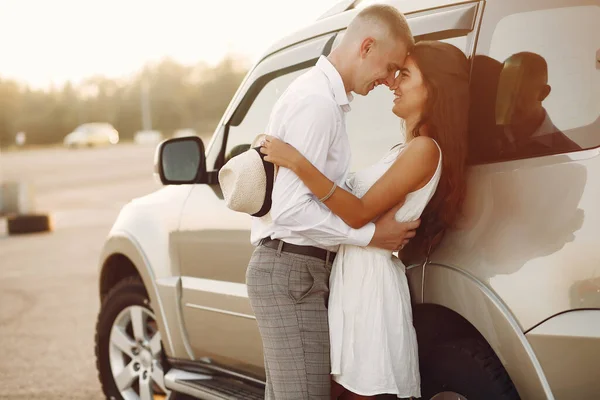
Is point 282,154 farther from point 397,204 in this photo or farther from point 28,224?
point 28,224

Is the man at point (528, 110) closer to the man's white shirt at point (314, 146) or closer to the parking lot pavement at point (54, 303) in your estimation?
the man's white shirt at point (314, 146)

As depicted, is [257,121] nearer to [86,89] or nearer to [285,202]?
[285,202]

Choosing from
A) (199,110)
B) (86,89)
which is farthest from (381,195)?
(86,89)

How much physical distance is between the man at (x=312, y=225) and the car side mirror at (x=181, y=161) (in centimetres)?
107

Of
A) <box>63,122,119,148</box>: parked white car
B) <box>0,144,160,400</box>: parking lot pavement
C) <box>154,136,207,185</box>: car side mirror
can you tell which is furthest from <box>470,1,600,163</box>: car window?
<box>63,122,119,148</box>: parked white car

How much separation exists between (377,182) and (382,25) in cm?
51

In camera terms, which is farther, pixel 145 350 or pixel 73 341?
pixel 73 341

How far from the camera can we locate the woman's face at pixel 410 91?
9.83ft

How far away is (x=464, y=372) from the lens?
9.48ft

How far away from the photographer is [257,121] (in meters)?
4.18

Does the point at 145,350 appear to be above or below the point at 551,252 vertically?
below

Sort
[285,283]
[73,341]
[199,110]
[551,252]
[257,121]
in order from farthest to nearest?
[199,110] < [73,341] < [257,121] < [285,283] < [551,252]

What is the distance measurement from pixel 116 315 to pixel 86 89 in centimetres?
9286

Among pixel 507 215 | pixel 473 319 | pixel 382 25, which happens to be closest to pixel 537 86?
pixel 507 215
